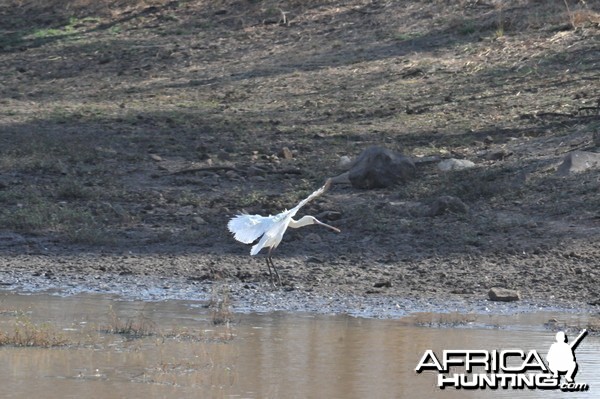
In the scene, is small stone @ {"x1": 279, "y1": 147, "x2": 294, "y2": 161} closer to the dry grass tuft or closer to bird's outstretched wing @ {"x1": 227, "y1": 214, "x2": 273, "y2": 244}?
bird's outstretched wing @ {"x1": 227, "y1": 214, "x2": 273, "y2": 244}

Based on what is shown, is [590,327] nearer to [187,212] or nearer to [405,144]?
[187,212]

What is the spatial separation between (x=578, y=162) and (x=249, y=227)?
13.8ft

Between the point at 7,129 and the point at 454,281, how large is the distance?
7364mm

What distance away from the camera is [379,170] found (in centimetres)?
1240

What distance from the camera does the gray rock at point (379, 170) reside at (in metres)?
12.4

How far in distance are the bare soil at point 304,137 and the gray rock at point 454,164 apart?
0.11 meters

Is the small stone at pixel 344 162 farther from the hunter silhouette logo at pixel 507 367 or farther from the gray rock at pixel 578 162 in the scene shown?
the hunter silhouette logo at pixel 507 367

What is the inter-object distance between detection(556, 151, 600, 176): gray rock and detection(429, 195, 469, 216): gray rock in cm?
125

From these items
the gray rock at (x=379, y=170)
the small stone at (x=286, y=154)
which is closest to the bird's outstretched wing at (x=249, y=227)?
the gray rock at (x=379, y=170)

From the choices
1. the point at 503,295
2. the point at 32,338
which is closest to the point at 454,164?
the point at 503,295

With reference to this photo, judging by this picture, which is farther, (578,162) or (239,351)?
(578,162)

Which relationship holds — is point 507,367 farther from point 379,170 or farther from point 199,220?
point 379,170

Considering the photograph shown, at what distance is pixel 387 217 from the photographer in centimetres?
1155

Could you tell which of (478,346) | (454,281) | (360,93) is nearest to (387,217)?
(454,281)
